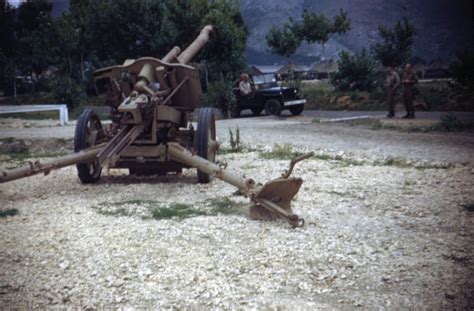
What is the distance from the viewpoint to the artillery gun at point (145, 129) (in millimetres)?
6654

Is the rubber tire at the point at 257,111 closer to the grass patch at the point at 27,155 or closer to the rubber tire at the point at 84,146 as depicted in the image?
the grass patch at the point at 27,155

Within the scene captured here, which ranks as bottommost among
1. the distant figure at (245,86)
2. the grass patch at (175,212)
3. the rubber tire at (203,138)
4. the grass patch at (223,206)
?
the grass patch at (175,212)

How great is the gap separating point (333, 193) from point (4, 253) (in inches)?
155

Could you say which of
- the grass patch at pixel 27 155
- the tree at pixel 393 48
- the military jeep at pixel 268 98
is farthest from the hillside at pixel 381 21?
the grass patch at pixel 27 155

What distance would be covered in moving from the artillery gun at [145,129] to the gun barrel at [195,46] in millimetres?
79

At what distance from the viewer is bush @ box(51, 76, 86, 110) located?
25703 mm

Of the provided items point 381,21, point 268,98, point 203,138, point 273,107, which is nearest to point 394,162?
point 203,138

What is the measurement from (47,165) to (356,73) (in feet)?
69.5

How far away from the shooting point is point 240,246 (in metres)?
4.71

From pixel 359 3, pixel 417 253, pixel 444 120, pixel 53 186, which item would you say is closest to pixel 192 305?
pixel 417 253

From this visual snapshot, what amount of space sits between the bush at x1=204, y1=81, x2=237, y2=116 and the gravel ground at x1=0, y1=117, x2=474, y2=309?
40.9 ft

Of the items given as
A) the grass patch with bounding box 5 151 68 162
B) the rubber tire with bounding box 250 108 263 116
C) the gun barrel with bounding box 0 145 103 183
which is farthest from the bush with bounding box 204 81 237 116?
the gun barrel with bounding box 0 145 103 183

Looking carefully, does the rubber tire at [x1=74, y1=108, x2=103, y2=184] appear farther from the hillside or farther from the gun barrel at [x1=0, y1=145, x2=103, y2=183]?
the hillside

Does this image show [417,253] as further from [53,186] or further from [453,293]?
[53,186]
